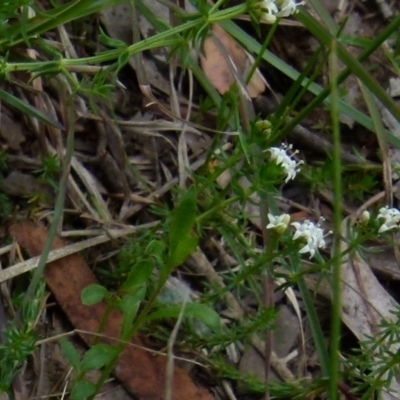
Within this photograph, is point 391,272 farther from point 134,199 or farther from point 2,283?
point 2,283

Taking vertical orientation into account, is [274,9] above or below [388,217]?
above

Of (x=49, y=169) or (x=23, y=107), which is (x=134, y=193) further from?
(x=23, y=107)

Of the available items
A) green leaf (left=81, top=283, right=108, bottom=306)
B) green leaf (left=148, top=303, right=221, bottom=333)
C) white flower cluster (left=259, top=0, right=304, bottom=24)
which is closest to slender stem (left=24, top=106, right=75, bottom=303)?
green leaf (left=81, top=283, right=108, bottom=306)

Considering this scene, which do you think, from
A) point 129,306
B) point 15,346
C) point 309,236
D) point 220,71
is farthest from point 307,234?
point 220,71

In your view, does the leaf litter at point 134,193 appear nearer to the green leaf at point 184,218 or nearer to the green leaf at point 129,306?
the green leaf at point 129,306

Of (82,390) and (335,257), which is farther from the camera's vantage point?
(82,390)

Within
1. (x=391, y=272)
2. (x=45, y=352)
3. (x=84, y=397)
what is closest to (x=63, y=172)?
(x=45, y=352)
